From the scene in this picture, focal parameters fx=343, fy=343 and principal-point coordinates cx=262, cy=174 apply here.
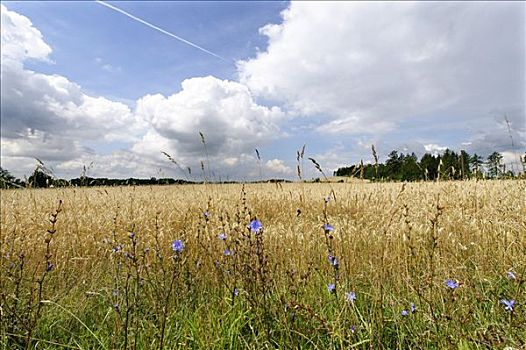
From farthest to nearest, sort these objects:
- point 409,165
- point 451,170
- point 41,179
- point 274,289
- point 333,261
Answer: point 451,170
point 409,165
point 41,179
point 274,289
point 333,261

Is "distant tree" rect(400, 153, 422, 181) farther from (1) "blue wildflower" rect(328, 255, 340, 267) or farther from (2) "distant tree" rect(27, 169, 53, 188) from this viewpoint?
(2) "distant tree" rect(27, 169, 53, 188)

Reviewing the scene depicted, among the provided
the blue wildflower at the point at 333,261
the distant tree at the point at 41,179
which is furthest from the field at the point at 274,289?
the distant tree at the point at 41,179

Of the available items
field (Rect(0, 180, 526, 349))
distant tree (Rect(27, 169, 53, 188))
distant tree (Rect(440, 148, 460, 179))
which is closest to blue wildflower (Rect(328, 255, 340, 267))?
field (Rect(0, 180, 526, 349))

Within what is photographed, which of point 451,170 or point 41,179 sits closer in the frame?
point 41,179

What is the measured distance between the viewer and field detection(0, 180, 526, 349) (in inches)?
85.1

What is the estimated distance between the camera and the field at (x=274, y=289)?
2.16m

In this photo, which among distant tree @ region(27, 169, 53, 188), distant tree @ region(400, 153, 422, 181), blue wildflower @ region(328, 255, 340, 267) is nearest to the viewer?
blue wildflower @ region(328, 255, 340, 267)

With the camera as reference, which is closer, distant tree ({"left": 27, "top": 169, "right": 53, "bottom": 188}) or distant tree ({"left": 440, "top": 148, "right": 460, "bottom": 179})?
distant tree ({"left": 27, "top": 169, "right": 53, "bottom": 188})

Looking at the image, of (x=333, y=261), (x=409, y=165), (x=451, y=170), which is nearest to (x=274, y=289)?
(x=333, y=261)

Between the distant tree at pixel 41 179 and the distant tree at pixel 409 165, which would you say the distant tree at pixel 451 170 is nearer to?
the distant tree at pixel 409 165

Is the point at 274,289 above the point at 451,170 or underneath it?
underneath

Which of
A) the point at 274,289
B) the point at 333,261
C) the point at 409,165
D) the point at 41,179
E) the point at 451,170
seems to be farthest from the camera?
the point at 451,170

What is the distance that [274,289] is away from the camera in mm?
2850

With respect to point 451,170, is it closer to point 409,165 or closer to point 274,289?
point 409,165
